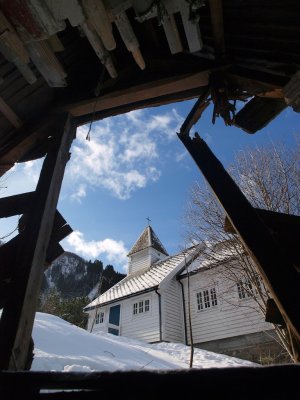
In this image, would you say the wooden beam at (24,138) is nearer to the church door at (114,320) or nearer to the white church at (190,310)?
the white church at (190,310)

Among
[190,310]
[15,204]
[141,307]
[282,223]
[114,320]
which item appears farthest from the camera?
[114,320]

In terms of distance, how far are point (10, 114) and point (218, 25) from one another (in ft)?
5.74

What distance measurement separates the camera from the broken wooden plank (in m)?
2.54

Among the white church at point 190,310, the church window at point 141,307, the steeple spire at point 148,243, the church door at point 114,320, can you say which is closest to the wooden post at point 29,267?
the white church at point 190,310

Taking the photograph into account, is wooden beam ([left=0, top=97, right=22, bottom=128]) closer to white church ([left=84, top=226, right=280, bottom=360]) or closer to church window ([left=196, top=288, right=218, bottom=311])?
white church ([left=84, top=226, right=280, bottom=360])

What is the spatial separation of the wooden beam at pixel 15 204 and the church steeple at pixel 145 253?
22.0 metres

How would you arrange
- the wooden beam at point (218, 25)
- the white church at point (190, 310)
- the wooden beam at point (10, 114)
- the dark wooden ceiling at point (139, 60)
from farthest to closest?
1. the white church at point (190, 310)
2. the wooden beam at point (10, 114)
3. the wooden beam at point (218, 25)
4. the dark wooden ceiling at point (139, 60)

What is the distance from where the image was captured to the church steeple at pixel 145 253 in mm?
24141

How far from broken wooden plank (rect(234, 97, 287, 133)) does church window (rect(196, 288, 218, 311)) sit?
48.1 feet

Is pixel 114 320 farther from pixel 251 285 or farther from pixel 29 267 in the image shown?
pixel 29 267

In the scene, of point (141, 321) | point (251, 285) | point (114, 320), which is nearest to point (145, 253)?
point (114, 320)

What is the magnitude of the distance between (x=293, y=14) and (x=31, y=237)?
221 centimetres

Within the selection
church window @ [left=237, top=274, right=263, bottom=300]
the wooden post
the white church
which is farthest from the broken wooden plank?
the white church

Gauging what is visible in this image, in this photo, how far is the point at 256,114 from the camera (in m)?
2.60
